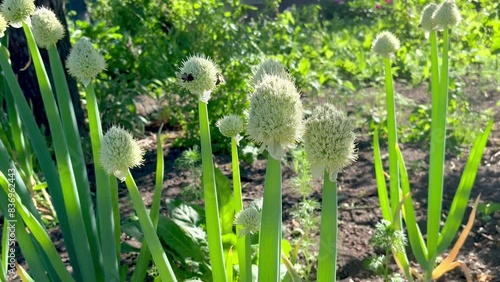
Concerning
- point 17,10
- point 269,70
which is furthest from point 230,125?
point 17,10

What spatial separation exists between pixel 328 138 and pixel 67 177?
0.86m

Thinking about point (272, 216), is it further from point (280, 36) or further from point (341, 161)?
point (280, 36)

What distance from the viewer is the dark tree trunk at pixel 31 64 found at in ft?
12.4

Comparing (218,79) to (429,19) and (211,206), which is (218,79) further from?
(429,19)

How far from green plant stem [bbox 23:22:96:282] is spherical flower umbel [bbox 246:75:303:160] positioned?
774mm

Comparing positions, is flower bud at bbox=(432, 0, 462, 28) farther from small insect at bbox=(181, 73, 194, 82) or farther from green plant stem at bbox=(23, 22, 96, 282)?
green plant stem at bbox=(23, 22, 96, 282)

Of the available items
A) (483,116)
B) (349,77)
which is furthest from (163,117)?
(483,116)

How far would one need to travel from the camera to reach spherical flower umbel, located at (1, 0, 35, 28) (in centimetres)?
156

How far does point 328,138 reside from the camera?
1.02m

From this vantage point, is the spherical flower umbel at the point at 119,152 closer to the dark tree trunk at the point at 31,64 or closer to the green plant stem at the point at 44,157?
the green plant stem at the point at 44,157

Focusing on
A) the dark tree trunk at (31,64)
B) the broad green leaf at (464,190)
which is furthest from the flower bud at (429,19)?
the dark tree trunk at (31,64)

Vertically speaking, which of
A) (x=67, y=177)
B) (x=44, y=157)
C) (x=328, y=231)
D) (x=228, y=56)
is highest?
(x=228, y=56)

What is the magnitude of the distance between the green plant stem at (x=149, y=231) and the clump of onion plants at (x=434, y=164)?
99 centimetres

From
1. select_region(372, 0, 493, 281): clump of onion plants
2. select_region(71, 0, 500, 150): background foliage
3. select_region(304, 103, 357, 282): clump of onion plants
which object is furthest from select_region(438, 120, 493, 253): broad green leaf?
select_region(71, 0, 500, 150): background foliage
